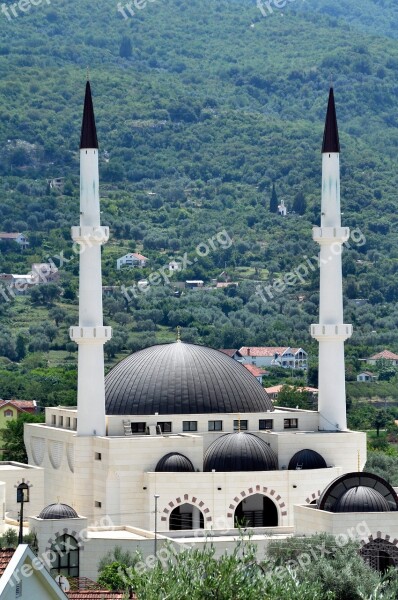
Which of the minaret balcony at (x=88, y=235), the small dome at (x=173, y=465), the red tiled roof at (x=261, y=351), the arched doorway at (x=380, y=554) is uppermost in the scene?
the red tiled roof at (x=261, y=351)

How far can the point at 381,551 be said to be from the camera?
5538cm

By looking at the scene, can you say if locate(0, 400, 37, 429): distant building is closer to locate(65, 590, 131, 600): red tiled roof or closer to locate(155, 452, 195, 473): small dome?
locate(155, 452, 195, 473): small dome

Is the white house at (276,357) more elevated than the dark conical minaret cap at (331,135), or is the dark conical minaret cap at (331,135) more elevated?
the dark conical minaret cap at (331,135)

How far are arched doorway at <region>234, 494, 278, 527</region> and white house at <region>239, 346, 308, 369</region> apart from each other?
3267 inches

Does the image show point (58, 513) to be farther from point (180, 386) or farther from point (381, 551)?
point (381, 551)

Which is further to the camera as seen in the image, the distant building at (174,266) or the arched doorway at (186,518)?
the distant building at (174,266)

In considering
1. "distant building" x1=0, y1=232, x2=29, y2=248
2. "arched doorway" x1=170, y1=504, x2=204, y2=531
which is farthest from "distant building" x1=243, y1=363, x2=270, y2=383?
"arched doorway" x1=170, y1=504, x2=204, y2=531

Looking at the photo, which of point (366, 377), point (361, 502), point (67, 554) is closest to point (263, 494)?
point (361, 502)

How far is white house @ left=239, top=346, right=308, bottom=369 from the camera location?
477 ft

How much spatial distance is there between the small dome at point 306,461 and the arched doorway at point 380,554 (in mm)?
7204

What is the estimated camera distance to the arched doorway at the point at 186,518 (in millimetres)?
60781

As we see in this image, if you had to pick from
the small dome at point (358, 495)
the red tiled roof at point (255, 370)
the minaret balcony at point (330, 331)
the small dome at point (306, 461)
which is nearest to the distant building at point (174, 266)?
the red tiled roof at point (255, 370)

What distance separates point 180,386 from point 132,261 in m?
102

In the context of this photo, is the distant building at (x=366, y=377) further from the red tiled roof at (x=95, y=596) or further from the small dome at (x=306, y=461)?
the red tiled roof at (x=95, y=596)
